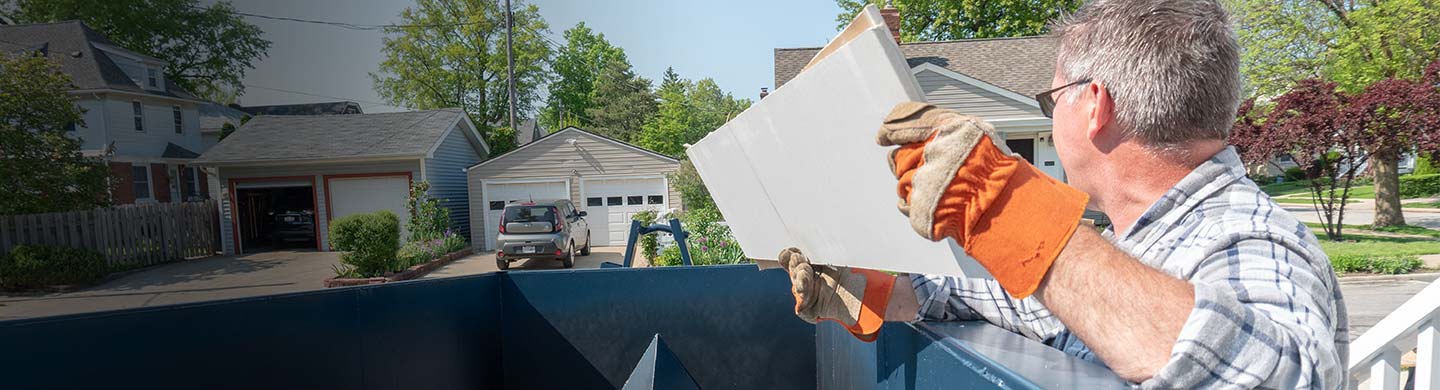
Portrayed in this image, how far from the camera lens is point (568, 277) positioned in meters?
3.03

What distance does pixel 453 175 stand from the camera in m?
19.0

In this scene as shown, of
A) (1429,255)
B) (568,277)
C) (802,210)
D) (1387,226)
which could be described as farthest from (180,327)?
(1387,226)

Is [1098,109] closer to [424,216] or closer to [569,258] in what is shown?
[569,258]

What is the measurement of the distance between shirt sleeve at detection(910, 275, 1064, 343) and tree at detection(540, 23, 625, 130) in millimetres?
47351

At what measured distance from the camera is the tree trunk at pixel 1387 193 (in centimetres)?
1118

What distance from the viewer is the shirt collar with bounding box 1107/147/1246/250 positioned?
90cm

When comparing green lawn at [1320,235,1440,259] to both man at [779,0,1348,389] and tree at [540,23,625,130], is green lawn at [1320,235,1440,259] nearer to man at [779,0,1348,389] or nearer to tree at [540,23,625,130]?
man at [779,0,1348,389]

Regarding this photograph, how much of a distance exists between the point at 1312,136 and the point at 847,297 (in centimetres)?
1221

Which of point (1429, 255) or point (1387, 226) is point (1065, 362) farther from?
point (1387, 226)

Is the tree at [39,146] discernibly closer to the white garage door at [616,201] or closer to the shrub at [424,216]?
the shrub at [424,216]

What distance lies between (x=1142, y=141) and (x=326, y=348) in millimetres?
2756

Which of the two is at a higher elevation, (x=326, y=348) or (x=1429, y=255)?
(x=326, y=348)

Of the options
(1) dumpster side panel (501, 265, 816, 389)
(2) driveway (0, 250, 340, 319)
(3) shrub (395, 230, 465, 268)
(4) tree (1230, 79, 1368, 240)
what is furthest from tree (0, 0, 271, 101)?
(4) tree (1230, 79, 1368, 240)

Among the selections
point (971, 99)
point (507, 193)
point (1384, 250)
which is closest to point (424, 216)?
point (507, 193)
